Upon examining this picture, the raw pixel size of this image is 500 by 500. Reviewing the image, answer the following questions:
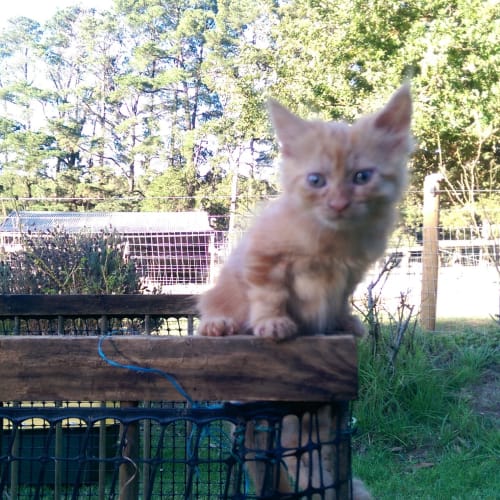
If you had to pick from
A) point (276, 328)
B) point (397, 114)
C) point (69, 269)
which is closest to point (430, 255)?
point (69, 269)

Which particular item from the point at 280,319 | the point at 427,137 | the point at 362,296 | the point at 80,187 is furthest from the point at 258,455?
the point at 80,187

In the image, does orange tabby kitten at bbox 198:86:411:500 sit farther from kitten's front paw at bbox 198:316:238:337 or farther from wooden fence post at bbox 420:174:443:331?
wooden fence post at bbox 420:174:443:331

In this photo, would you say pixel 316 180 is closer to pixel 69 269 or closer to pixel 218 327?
pixel 218 327

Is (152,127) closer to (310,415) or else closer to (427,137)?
(427,137)

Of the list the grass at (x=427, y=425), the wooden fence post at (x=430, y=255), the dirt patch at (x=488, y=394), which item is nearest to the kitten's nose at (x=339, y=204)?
the grass at (x=427, y=425)

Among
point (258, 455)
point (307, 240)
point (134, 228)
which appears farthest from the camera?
point (134, 228)

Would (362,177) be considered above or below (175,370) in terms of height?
above

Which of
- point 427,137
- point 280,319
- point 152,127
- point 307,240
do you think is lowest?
point 280,319
